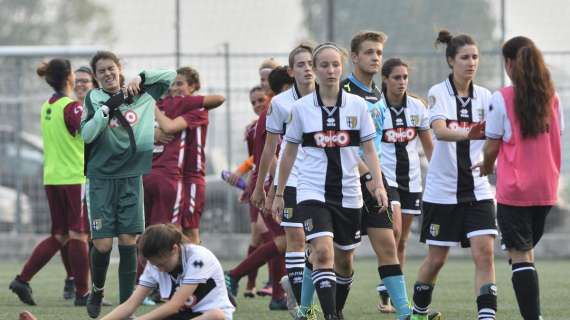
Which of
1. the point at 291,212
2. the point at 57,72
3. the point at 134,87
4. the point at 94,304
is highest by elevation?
the point at 57,72

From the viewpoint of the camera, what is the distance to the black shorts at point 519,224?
298 inches

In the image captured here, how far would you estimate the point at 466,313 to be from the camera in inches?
383

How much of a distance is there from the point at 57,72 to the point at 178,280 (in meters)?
4.16

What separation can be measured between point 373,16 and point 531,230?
11.0 metres

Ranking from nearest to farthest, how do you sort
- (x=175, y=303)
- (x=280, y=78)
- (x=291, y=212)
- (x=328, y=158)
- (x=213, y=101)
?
(x=175, y=303) < (x=328, y=158) < (x=291, y=212) < (x=280, y=78) < (x=213, y=101)

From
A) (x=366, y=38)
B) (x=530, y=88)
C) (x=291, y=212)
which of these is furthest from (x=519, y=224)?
(x=366, y=38)

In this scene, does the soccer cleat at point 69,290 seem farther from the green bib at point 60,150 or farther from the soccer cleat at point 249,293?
the soccer cleat at point 249,293

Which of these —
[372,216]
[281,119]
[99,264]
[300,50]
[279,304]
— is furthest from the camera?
[279,304]

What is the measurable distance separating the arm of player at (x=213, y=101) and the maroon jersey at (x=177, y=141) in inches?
16.0

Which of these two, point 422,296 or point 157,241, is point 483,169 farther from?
point 157,241

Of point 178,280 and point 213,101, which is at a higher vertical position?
point 213,101

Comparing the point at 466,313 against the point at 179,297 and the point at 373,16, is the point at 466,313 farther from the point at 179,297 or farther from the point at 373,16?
the point at 373,16

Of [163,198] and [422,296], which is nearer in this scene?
[422,296]

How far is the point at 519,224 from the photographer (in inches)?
298
